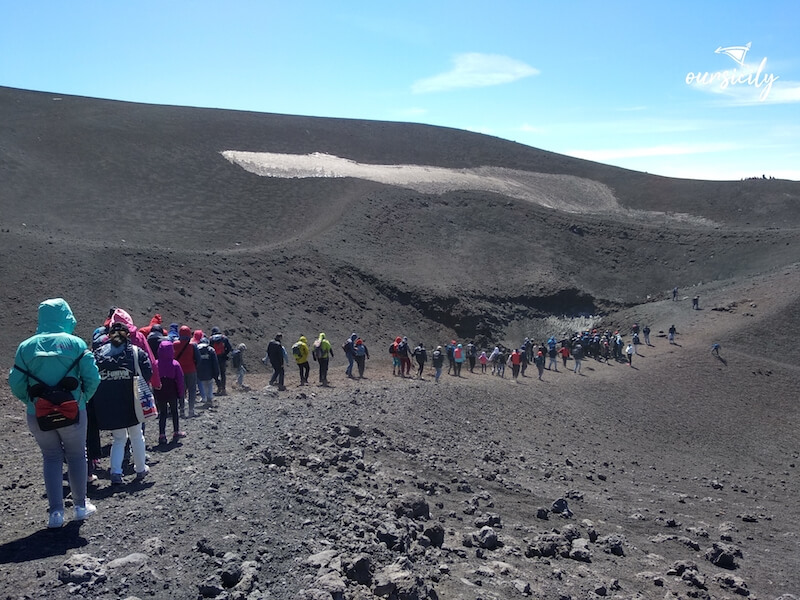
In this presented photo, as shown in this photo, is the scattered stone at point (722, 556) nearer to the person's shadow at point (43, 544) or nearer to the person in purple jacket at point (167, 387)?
the person in purple jacket at point (167, 387)

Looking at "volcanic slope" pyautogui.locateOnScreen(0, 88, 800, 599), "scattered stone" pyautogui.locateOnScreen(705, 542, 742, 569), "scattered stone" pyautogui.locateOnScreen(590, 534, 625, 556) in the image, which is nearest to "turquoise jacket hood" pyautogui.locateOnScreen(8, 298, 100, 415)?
"volcanic slope" pyautogui.locateOnScreen(0, 88, 800, 599)

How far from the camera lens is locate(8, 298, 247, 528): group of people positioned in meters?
6.14

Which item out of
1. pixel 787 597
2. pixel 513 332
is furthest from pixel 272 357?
pixel 513 332

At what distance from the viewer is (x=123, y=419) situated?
758cm

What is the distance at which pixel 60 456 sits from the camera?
6344 millimetres

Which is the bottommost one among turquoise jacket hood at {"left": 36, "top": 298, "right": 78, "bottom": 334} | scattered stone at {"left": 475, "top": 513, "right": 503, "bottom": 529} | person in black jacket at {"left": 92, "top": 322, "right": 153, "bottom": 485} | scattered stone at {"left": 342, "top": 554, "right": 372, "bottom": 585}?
scattered stone at {"left": 475, "top": 513, "right": 503, "bottom": 529}

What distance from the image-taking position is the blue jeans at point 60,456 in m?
6.25

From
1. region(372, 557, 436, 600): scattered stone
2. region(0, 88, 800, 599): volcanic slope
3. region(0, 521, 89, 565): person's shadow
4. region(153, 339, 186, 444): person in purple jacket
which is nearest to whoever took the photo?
region(0, 521, 89, 565): person's shadow

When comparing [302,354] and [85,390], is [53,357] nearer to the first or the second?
[85,390]

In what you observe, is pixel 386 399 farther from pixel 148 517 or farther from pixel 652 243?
pixel 652 243

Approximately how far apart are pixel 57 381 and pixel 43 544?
1.37m

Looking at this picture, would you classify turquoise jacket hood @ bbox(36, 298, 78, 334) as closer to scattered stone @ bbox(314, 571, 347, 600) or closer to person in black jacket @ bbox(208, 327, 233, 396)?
scattered stone @ bbox(314, 571, 347, 600)

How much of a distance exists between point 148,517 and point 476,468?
7291mm

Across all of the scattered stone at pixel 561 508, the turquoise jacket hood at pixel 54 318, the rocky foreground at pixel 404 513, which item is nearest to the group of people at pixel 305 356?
the rocky foreground at pixel 404 513
